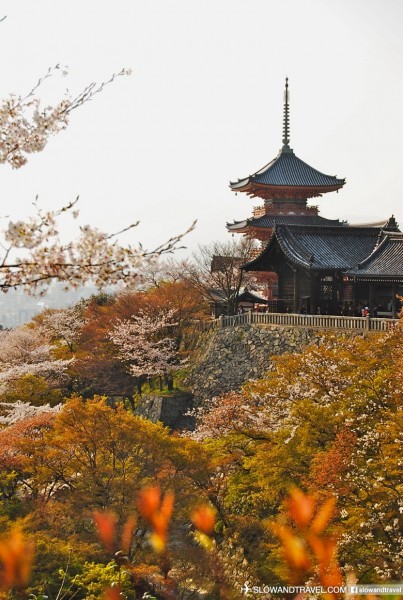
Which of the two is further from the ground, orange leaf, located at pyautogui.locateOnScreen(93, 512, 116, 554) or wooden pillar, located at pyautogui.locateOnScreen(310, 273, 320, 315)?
wooden pillar, located at pyautogui.locateOnScreen(310, 273, 320, 315)

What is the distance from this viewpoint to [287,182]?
38938 mm

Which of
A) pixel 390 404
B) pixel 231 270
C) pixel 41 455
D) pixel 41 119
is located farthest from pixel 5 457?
pixel 231 270

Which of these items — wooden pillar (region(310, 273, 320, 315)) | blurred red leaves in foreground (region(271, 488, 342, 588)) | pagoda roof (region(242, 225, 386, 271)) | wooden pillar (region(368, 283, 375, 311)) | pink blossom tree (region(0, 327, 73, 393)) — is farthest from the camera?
pink blossom tree (region(0, 327, 73, 393))

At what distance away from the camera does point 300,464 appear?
16.9 meters

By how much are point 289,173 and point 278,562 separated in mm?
27956

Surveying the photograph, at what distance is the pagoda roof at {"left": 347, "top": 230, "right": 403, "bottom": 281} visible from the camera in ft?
84.1

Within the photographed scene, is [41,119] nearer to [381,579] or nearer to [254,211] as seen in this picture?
[381,579]

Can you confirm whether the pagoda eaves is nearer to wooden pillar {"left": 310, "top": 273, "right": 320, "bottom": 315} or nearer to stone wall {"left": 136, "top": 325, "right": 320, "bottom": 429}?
stone wall {"left": 136, "top": 325, "right": 320, "bottom": 429}

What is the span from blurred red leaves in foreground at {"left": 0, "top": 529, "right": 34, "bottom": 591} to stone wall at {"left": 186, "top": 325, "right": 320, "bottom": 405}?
14.4 m

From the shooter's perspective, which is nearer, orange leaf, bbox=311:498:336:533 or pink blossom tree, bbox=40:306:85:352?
orange leaf, bbox=311:498:336:533

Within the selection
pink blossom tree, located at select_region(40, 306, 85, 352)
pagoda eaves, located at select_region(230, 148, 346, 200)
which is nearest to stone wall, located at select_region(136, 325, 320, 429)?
pink blossom tree, located at select_region(40, 306, 85, 352)

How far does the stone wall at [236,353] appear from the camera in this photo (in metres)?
27.8

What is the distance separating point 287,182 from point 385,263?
13.9m

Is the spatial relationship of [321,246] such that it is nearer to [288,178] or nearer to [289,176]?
[288,178]
